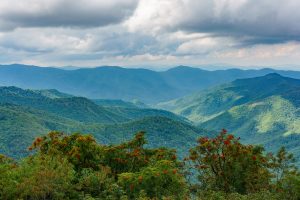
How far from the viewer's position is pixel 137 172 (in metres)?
58.8

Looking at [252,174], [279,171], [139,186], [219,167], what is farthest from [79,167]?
[279,171]

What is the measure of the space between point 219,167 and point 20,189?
3434 centimetres

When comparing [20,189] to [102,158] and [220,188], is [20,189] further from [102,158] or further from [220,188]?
[220,188]

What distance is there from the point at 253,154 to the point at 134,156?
2089 centimetres

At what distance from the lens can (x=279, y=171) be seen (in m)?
76.7

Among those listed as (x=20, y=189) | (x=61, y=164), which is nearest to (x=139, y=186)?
(x=61, y=164)

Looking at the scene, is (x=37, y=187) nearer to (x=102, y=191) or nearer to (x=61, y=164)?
(x=61, y=164)

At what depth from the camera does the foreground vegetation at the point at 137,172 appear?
163ft

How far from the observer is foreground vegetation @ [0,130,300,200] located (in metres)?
49.8

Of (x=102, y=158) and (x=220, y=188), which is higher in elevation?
(x=102, y=158)

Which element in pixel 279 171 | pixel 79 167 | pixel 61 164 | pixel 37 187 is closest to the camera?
pixel 37 187

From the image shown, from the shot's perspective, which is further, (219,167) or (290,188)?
(219,167)

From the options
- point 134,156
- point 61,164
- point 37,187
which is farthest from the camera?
point 134,156

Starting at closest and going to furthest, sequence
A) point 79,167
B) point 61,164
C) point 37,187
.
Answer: point 37,187
point 61,164
point 79,167
